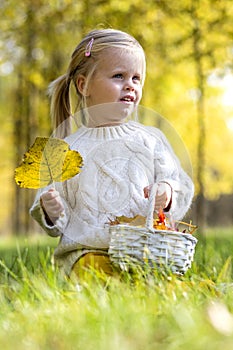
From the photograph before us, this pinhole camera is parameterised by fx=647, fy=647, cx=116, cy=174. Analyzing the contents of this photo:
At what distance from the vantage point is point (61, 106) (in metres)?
3.18

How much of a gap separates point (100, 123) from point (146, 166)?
11.8 inches

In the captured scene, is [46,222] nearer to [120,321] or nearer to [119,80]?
[119,80]

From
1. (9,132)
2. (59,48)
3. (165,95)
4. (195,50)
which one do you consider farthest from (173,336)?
(9,132)

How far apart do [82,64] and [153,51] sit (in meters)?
6.50

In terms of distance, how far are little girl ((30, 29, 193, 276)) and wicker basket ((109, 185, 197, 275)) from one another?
0.98 feet

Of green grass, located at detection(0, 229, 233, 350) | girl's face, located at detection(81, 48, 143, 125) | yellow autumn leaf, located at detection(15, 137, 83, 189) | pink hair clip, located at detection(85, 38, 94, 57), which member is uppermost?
pink hair clip, located at detection(85, 38, 94, 57)

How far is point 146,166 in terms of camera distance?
2852mm

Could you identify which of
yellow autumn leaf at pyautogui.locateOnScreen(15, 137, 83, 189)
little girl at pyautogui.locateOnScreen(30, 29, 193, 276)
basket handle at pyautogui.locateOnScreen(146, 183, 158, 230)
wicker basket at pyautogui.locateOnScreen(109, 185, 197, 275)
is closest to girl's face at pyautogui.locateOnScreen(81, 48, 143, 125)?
little girl at pyautogui.locateOnScreen(30, 29, 193, 276)

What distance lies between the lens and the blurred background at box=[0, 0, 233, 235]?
293 inches

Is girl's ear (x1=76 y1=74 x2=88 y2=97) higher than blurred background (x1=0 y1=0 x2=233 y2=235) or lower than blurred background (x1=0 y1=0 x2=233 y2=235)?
lower

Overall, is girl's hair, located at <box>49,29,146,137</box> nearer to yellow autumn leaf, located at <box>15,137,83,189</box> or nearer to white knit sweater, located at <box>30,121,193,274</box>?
white knit sweater, located at <box>30,121,193,274</box>

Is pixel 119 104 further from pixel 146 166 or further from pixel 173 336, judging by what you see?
pixel 173 336

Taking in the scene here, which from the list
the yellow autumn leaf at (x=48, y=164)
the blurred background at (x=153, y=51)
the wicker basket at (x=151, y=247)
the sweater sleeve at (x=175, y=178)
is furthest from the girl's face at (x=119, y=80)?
the blurred background at (x=153, y=51)

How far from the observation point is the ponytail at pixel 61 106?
3154 mm
